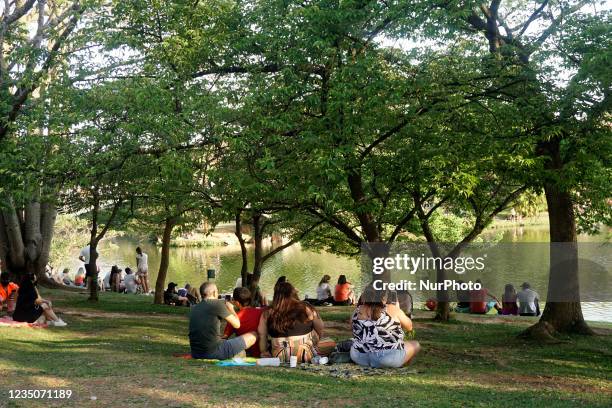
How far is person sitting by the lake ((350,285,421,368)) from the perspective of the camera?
7797 mm

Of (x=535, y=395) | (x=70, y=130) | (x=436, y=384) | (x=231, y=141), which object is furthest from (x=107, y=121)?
(x=535, y=395)

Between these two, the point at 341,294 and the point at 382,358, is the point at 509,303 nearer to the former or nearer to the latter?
the point at 341,294

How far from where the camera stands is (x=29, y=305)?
12031 millimetres

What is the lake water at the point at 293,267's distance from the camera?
108 ft

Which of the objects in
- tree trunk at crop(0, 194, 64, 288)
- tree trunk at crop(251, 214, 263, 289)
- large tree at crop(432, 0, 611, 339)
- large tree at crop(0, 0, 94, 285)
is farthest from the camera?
tree trunk at crop(251, 214, 263, 289)

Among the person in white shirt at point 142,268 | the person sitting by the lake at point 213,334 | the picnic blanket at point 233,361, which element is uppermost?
the person in white shirt at point 142,268

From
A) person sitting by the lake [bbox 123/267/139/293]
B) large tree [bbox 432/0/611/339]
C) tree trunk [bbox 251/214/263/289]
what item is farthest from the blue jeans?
person sitting by the lake [bbox 123/267/139/293]

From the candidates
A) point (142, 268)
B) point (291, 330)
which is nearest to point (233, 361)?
point (291, 330)

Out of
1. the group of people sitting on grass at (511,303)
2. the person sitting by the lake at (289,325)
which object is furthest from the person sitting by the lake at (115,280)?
the person sitting by the lake at (289,325)

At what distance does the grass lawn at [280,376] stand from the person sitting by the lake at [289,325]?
55 centimetres

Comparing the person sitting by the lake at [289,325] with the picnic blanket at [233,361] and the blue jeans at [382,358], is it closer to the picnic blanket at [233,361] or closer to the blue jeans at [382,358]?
the picnic blanket at [233,361]

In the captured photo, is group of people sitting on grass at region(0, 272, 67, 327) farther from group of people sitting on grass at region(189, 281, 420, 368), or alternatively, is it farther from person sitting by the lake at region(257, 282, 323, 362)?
person sitting by the lake at region(257, 282, 323, 362)

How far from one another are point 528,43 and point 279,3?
14.8 feet

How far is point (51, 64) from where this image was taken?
45.1 feet
